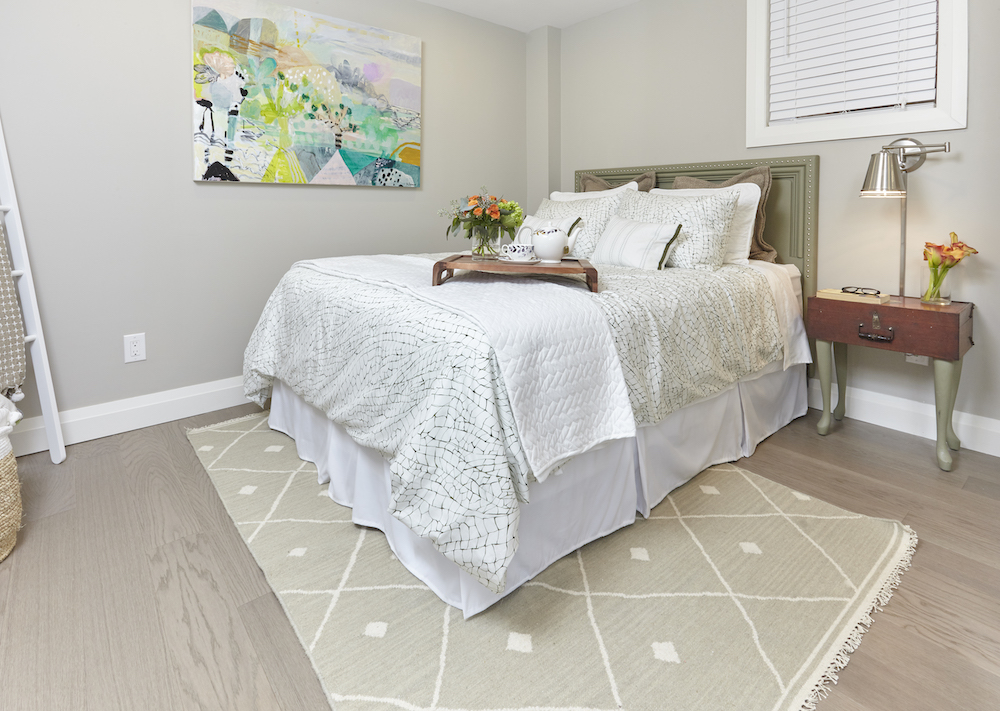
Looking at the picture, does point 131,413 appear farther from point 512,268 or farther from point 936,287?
point 936,287

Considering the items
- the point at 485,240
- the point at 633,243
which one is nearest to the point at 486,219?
the point at 485,240

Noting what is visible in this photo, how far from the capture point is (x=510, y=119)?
397 cm

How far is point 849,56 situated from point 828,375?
4.77 ft

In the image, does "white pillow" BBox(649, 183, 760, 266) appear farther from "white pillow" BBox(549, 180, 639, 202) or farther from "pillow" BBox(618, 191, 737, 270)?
"white pillow" BBox(549, 180, 639, 202)

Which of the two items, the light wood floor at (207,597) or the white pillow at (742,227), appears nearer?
the light wood floor at (207,597)

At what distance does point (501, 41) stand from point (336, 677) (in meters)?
3.85

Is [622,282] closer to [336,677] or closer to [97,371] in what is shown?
[336,677]

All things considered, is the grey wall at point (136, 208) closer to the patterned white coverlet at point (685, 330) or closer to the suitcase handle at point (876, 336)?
the patterned white coverlet at point (685, 330)

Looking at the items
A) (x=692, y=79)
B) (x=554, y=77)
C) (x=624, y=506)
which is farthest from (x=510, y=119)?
(x=624, y=506)

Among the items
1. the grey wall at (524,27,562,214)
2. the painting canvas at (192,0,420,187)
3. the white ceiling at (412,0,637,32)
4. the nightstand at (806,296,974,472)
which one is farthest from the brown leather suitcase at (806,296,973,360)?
the painting canvas at (192,0,420,187)

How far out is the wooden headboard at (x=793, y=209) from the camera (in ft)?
9.06

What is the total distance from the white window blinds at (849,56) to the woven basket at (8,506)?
3467 millimetres

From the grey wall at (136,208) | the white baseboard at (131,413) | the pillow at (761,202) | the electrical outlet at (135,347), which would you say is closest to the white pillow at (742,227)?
the pillow at (761,202)

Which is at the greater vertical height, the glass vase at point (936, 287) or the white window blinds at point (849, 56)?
the white window blinds at point (849, 56)
